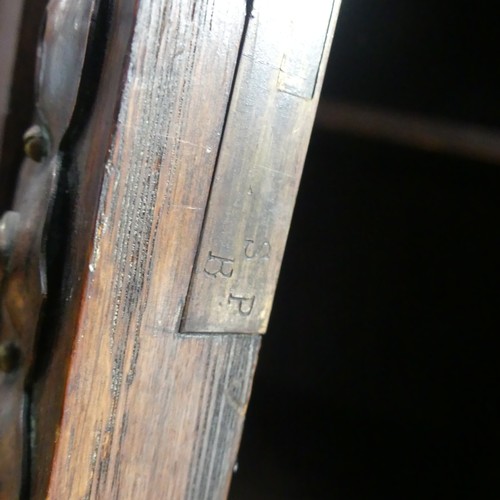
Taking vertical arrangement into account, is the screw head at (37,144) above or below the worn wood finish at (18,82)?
below

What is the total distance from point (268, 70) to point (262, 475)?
0.59m

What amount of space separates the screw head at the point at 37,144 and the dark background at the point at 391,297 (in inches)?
18.2

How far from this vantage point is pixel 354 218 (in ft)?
2.60

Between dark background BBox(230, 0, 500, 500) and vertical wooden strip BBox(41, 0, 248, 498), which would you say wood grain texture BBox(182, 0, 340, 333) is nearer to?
vertical wooden strip BBox(41, 0, 248, 498)

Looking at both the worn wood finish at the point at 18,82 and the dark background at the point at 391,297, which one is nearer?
the worn wood finish at the point at 18,82

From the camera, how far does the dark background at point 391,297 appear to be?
718mm

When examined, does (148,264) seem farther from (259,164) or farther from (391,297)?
(391,297)

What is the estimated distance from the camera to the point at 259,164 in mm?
441

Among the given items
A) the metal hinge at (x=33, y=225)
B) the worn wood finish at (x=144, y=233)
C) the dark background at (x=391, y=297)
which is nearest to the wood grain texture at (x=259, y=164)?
the worn wood finish at (x=144, y=233)

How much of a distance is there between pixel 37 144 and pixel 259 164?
0.16 meters

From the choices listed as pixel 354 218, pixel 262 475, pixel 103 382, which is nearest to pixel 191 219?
pixel 103 382

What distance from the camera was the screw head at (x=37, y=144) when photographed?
0.41 meters

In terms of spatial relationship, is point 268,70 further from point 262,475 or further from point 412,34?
point 262,475

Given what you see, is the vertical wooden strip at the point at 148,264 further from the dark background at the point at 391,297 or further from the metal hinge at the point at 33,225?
the dark background at the point at 391,297
